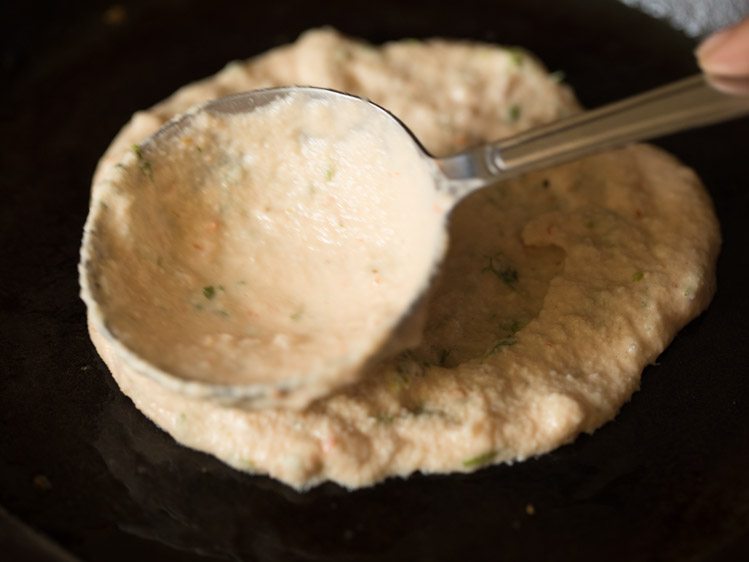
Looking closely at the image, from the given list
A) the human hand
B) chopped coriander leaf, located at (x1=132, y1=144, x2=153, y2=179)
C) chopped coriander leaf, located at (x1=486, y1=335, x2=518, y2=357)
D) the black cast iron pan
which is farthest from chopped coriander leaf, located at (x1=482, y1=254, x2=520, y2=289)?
chopped coriander leaf, located at (x1=132, y1=144, x2=153, y2=179)

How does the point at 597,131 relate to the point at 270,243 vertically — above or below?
above

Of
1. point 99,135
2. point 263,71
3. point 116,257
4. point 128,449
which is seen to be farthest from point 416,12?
point 128,449

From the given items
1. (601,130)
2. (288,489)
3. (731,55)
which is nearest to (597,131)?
(601,130)

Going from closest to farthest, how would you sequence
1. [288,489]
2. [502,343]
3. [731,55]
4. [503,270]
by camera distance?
[731,55], [288,489], [502,343], [503,270]

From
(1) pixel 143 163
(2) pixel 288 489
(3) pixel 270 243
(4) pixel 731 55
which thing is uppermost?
(4) pixel 731 55

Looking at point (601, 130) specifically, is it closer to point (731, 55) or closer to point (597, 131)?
point (597, 131)

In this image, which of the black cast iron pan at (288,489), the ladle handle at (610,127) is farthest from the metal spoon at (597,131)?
the black cast iron pan at (288,489)

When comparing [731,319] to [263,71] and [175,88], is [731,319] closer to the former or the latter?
[263,71]
